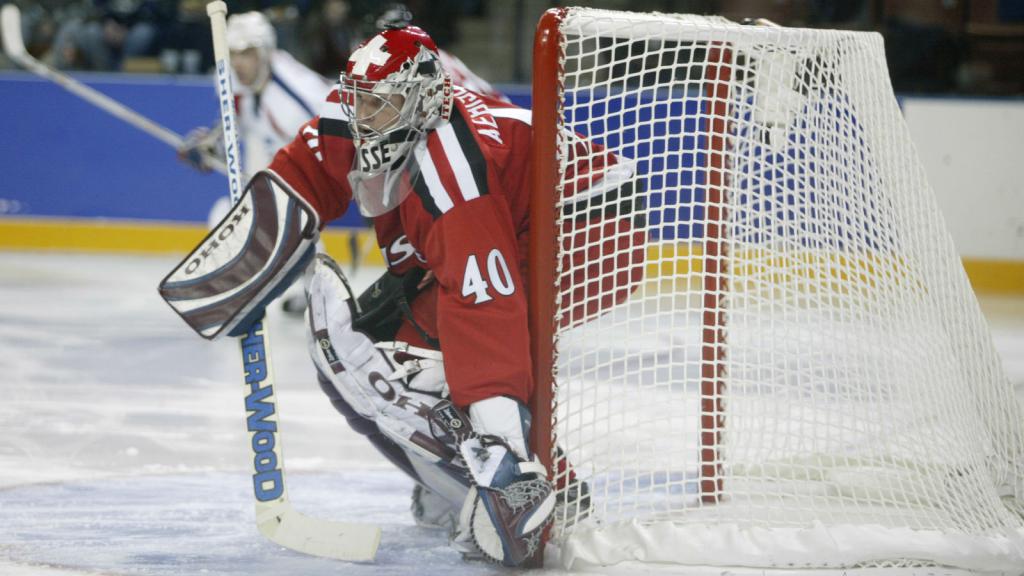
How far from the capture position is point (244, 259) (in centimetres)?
230

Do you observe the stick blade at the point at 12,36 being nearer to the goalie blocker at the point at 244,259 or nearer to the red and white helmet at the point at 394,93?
the goalie blocker at the point at 244,259

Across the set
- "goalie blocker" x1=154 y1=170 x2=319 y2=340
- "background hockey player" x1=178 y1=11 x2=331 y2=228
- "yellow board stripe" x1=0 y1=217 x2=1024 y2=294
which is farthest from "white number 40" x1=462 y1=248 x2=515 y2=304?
"yellow board stripe" x1=0 y1=217 x2=1024 y2=294

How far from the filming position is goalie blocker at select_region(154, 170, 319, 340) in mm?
2305

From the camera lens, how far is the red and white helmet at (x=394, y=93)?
217 centimetres

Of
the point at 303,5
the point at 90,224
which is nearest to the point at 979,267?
the point at 303,5

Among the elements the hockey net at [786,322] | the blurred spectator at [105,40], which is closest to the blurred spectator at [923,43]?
the blurred spectator at [105,40]

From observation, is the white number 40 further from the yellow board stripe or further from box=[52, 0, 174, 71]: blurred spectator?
Answer: box=[52, 0, 174, 71]: blurred spectator

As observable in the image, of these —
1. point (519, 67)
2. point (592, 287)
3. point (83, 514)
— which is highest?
point (592, 287)

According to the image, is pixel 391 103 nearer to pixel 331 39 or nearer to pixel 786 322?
pixel 786 322

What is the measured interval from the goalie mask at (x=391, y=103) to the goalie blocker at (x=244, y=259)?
0.16 metres

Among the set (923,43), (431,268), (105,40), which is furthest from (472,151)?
(105,40)

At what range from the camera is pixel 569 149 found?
2381mm

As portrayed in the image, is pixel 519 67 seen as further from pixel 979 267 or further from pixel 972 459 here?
pixel 972 459

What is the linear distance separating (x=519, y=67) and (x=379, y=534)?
16.6 feet
